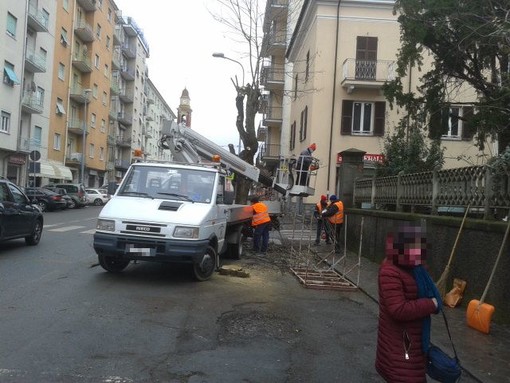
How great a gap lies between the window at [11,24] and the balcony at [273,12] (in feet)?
61.2

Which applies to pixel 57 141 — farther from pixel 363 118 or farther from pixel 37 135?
pixel 363 118

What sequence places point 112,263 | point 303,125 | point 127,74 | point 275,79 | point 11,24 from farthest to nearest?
point 127,74, point 275,79, point 11,24, point 303,125, point 112,263

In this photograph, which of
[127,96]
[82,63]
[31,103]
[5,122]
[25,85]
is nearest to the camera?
[5,122]

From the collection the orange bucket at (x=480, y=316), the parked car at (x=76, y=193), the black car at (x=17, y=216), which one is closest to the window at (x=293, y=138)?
the parked car at (x=76, y=193)

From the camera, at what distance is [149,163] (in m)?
10.1

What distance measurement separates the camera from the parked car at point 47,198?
30.2 m

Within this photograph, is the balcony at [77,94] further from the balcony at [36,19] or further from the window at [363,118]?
the window at [363,118]

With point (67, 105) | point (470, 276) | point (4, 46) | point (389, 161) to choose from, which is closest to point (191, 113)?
point (67, 105)

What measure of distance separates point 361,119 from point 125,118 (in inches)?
1792

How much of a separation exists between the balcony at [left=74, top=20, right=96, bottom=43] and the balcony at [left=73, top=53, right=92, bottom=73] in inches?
64.1

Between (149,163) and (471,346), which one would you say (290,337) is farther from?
→ (149,163)

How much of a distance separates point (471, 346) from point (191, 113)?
402 feet

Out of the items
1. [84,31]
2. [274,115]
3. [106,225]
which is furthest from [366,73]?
[84,31]

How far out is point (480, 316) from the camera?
6.62 m
